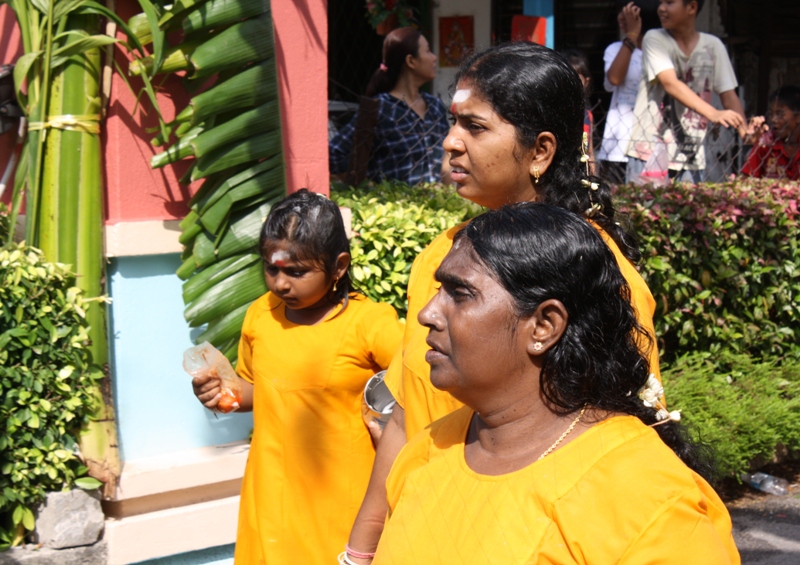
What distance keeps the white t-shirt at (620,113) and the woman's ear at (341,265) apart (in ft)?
11.3

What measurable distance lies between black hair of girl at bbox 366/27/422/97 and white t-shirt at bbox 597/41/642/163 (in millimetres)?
1534

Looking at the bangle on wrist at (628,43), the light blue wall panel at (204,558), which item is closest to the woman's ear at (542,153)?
the light blue wall panel at (204,558)

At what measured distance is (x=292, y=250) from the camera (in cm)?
313

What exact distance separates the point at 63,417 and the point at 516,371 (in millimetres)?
2516

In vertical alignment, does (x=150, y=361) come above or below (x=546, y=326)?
below

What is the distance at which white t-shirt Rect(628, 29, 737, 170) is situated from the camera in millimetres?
5980

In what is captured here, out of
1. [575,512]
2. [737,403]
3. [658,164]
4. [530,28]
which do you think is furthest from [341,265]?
[530,28]

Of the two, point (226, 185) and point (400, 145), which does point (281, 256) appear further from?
point (400, 145)

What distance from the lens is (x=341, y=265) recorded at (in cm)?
323

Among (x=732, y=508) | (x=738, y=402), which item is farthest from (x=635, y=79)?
(x=732, y=508)

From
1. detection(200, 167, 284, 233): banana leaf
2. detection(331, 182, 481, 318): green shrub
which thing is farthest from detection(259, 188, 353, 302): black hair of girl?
detection(331, 182, 481, 318): green shrub

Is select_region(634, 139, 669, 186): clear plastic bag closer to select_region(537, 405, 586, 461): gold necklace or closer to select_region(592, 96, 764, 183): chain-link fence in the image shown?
select_region(592, 96, 764, 183): chain-link fence

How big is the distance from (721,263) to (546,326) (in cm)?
429

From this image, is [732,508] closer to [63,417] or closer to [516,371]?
[63,417]
